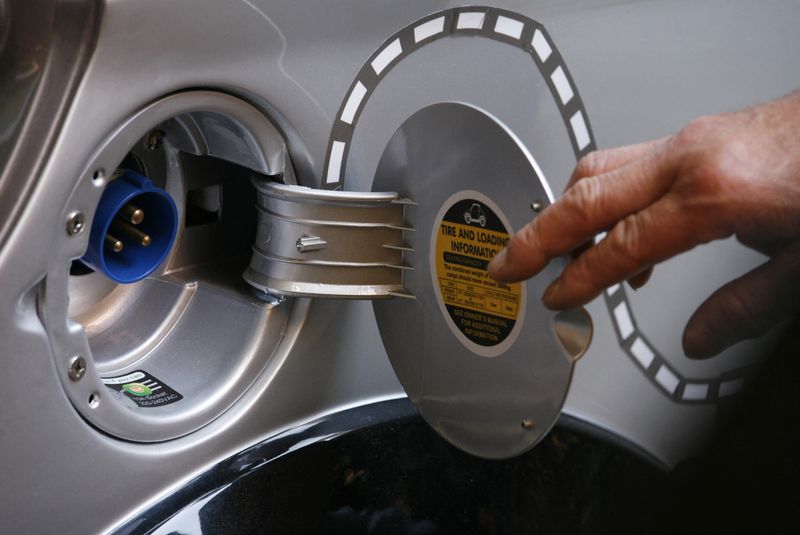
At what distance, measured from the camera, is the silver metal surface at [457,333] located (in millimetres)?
754

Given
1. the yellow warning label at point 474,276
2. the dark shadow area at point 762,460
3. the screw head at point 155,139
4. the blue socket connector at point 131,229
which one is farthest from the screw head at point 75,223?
the dark shadow area at point 762,460

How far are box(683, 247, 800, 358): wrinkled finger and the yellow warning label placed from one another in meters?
0.15

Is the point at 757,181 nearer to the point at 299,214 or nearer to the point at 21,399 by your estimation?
the point at 299,214

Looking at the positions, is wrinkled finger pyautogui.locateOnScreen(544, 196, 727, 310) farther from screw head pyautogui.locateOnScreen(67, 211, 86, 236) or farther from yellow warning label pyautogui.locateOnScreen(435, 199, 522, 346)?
screw head pyautogui.locateOnScreen(67, 211, 86, 236)

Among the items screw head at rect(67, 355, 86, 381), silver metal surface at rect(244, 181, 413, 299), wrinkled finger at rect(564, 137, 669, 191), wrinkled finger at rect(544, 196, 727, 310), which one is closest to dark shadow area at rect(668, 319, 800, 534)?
wrinkled finger at rect(544, 196, 727, 310)

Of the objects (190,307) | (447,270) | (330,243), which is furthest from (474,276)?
(190,307)

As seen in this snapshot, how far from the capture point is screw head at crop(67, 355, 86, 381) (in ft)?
2.40

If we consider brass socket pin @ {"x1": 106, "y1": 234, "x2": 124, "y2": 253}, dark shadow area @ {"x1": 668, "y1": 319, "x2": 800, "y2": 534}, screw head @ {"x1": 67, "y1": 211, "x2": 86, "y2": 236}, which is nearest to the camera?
dark shadow area @ {"x1": 668, "y1": 319, "x2": 800, "y2": 534}

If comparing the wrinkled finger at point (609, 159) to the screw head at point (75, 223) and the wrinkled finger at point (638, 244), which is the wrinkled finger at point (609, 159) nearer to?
the wrinkled finger at point (638, 244)

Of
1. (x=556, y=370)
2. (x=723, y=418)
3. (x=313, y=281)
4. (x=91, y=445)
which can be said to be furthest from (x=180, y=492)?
(x=723, y=418)

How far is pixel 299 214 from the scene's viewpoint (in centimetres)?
83

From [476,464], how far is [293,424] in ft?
0.60

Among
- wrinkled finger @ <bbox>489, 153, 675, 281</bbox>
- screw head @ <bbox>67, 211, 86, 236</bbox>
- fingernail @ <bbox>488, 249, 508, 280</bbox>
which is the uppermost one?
screw head @ <bbox>67, 211, 86, 236</bbox>

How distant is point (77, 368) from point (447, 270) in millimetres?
303
